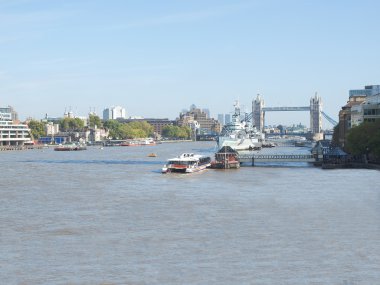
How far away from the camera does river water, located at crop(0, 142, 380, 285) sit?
71.6 ft

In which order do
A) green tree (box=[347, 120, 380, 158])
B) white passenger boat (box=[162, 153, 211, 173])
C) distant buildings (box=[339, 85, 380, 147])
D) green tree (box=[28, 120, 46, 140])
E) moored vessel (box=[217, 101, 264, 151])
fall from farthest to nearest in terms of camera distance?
green tree (box=[28, 120, 46, 140]), moored vessel (box=[217, 101, 264, 151]), distant buildings (box=[339, 85, 380, 147]), green tree (box=[347, 120, 380, 158]), white passenger boat (box=[162, 153, 211, 173])

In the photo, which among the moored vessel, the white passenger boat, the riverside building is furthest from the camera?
the riverside building

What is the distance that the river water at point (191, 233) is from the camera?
2183cm

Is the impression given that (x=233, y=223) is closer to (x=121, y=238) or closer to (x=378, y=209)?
(x=121, y=238)

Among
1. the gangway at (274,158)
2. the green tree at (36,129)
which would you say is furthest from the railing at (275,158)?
the green tree at (36,129)

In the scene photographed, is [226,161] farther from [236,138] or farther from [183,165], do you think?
[236,138]

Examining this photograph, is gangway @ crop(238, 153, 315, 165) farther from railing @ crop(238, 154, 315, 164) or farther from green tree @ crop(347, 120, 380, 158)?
green tree @ crop(347, 120, 380, 158)

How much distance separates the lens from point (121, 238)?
88.9 feet

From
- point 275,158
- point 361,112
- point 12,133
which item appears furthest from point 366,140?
point 12,133

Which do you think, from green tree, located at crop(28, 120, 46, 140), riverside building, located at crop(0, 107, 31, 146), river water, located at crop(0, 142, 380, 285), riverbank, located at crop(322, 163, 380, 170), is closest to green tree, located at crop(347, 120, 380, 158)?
riverbank, located at crop(322, 163, 380, 170)

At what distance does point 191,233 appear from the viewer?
28.1 metres

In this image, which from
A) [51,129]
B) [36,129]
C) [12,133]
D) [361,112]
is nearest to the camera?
[361,112]

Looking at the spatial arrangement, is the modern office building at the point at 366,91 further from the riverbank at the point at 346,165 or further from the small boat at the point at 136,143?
the riverbank at the point at 346,165

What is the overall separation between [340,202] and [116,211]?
1131cm
